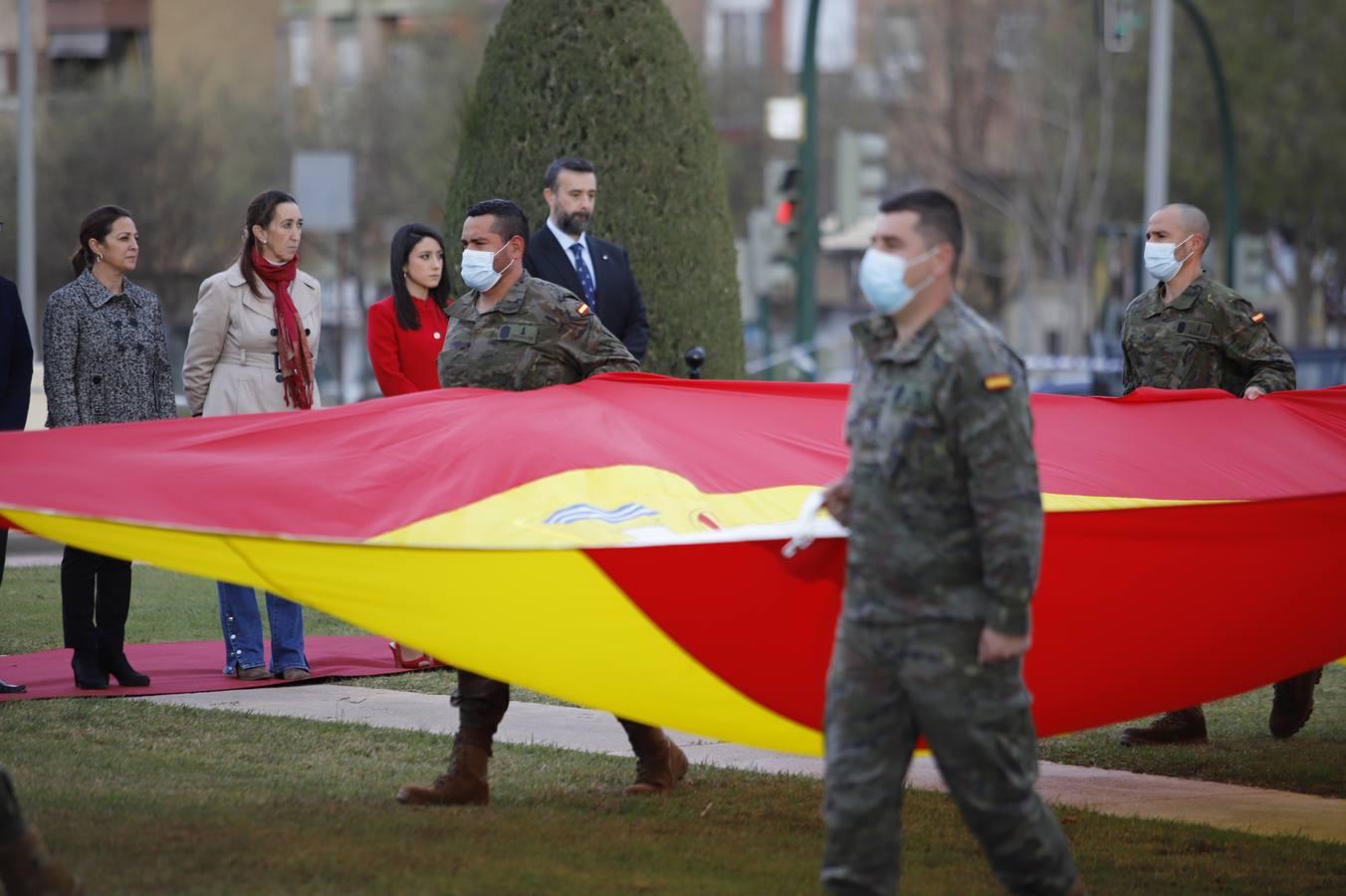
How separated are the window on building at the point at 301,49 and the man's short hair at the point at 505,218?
4268 cm

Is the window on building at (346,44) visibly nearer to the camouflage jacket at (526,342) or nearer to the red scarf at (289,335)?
the red scarf at (289,335)

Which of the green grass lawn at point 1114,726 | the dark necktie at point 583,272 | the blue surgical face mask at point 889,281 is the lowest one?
the green grass lawn at point 1114,726

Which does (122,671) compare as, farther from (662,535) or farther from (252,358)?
(662,535)

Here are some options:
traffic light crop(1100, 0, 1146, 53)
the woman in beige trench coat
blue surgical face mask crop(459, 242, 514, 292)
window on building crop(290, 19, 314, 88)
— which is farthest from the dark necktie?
window on building crop(290, 19, 314, 88)

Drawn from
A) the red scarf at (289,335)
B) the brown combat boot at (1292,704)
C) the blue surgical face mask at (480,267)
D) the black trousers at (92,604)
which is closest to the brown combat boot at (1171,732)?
the brown combat boot at (1292,704)

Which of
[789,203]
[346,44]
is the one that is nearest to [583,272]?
[789,203]

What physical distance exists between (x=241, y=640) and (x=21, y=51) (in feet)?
50.0

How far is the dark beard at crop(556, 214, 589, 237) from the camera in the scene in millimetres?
9352

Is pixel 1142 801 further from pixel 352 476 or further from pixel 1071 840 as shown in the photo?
pixel 352 476

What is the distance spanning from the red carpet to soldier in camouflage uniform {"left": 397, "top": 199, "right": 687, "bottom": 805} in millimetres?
2722

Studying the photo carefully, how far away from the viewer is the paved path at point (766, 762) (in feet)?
24.2

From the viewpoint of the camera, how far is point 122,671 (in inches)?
369

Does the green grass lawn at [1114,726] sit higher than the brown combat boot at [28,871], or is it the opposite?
the brown combat boot at [28,871]

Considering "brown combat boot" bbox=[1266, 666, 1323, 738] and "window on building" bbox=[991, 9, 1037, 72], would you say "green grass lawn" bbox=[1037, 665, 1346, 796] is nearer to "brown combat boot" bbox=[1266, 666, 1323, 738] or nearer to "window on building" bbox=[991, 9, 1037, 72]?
"brown combat boot" bbox=[1266, 666, 1323, 738]
